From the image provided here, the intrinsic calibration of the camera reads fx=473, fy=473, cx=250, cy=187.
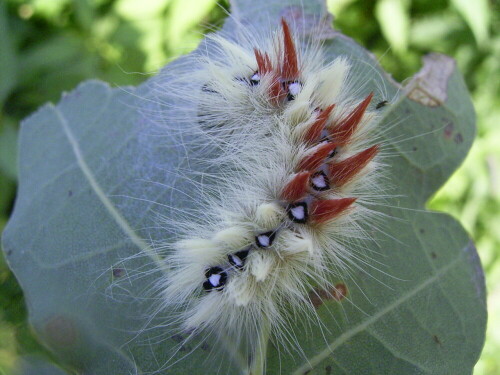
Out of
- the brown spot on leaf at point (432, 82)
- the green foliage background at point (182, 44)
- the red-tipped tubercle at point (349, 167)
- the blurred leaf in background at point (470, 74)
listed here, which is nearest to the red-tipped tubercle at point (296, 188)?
the red-tipped tubercle at point (349, 167)

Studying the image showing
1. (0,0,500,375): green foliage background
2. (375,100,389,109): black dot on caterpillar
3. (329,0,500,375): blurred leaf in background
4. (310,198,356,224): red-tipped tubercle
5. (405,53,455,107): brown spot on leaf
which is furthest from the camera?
(329,0,500,375): blurred leaf in background

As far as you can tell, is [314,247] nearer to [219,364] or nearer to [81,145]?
[219,364]

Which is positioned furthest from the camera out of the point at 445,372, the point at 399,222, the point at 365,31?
the point at 365,31

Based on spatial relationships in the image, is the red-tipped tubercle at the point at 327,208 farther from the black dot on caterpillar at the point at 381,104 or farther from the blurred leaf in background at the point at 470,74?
the blurred leaf in background at the point at 470,74

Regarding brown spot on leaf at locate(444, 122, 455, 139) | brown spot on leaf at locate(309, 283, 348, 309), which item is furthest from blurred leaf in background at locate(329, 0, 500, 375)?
brown spot on leaf at locate(309, 283, 348, 309)

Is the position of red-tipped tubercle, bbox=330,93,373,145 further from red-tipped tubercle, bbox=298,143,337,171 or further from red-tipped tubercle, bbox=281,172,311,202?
red-tipped tubercle, bbox=281,172,311,202

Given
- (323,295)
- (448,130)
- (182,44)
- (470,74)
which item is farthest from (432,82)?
(470,74)

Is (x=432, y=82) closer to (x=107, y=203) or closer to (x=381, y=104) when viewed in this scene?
(x=381, y=104)

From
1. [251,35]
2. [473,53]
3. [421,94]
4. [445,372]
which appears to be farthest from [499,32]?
[445,372]
